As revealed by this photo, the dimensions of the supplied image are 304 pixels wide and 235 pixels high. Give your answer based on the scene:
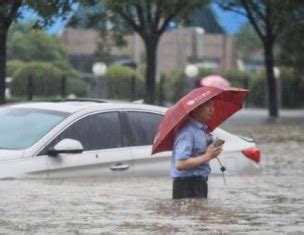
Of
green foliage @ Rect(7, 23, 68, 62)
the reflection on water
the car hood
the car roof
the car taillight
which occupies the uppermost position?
green foliage @ Rect(7, 23, 68, 62)

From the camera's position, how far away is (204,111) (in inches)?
342

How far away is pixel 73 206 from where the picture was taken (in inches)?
347

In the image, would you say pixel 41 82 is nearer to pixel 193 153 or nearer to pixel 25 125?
pixel 25 125

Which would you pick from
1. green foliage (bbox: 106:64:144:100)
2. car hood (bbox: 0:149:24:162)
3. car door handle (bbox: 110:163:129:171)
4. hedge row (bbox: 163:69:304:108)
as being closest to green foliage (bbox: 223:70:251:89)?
hedge row (bbox: 163:69:304:108)

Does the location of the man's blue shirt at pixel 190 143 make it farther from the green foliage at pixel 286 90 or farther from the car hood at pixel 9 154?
the green foliage at pixel 286 90

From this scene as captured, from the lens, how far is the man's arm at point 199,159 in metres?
8.34

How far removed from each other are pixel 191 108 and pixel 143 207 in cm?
110

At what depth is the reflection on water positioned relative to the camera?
770 centimetres

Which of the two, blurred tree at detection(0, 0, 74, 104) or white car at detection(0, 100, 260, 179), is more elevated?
blurred tree at detection(0, 0, 74, 104)

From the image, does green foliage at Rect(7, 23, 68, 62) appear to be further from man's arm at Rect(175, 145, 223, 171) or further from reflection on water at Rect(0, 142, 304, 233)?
man's arm at Rect(175, 145, 223, 171)

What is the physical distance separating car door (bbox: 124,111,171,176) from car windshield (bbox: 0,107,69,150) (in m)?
0.88

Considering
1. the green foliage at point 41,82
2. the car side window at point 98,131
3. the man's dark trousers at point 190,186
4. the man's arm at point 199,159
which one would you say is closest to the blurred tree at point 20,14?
the car side window at point 98,131

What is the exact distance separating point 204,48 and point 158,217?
232ft

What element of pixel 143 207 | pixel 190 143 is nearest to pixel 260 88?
pixel 143 207
